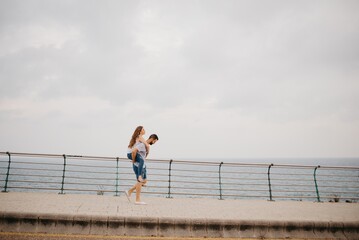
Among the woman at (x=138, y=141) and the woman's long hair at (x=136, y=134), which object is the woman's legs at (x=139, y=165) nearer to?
the woman at (x=138, y=141)

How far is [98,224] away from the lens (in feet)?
13.2

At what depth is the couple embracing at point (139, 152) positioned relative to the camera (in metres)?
5.83

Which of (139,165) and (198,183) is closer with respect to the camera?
(139,165)

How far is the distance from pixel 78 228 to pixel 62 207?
52.6 inches

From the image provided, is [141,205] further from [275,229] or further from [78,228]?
[275,229]

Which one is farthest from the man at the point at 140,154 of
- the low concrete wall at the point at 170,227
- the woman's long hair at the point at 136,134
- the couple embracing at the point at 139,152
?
the low concrete wall at the point at 170,227

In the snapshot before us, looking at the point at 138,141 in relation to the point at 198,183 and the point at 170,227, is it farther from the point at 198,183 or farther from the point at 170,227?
the point at 198,183

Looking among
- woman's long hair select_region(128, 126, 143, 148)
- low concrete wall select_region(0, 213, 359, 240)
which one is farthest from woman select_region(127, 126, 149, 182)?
low concrete wall select_region(0, 213, 359, 240)

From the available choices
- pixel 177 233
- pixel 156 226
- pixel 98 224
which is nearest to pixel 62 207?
pixel 98 224

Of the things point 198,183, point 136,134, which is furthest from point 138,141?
point 198,183

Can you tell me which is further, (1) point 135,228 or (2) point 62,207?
(2) point 62,207

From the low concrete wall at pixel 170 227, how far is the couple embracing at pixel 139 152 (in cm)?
179

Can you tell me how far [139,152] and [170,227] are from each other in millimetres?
2308

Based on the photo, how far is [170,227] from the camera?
412 cm
